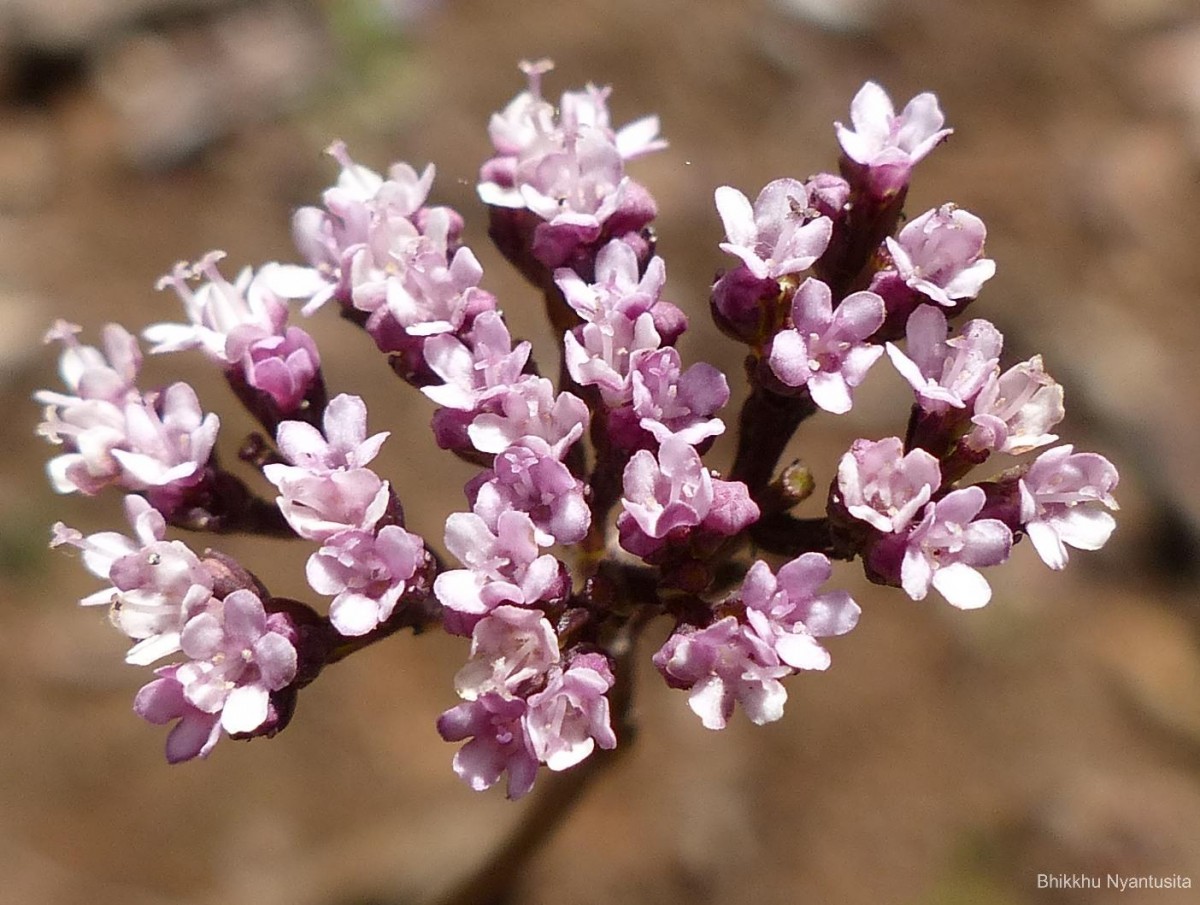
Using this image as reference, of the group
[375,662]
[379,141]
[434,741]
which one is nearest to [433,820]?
[434,741]

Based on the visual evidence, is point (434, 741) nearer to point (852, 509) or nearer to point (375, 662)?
point (375, 662)

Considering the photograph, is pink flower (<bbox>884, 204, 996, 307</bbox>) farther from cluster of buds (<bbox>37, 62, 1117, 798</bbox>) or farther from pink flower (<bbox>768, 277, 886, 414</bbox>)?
pink flower (<bbox>768, 277, 886, 414</bbox>)

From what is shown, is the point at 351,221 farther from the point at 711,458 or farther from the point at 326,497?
the point at 711,458

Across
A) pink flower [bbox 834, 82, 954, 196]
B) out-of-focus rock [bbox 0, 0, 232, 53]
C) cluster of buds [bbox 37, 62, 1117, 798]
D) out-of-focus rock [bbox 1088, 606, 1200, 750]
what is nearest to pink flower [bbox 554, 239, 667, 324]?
cluster of buds [bbox 37, 62, 1117, 798]

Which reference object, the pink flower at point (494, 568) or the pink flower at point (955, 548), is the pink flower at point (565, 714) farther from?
the pink flower at point (955, 548)

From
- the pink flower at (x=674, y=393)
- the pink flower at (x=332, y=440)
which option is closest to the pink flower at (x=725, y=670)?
the pink flower at (x=674, y=393)

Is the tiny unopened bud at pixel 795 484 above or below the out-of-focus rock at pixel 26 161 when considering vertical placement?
above

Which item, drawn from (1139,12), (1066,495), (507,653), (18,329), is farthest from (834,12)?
(507,653)
